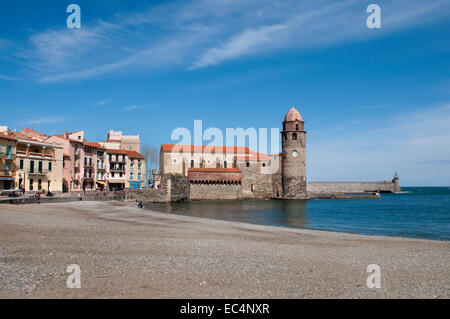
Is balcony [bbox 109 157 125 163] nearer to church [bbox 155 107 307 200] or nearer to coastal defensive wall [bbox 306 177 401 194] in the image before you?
church [bbox 155 107 307 200]

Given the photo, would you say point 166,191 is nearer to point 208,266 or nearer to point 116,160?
point 116,160

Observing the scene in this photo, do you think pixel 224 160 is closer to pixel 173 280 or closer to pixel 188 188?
pixel 188 188

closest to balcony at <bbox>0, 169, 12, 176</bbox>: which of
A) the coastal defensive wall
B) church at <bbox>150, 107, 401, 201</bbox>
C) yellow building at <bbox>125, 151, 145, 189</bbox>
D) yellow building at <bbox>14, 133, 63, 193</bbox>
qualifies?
yellow building at <bbox>14, 133, 63, 193</bbox>

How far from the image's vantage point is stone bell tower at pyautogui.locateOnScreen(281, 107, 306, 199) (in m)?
58.6

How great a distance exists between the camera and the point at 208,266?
9.70 meters

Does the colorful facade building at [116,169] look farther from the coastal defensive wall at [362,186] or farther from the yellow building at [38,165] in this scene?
the coastal defensive wall at [362,186]

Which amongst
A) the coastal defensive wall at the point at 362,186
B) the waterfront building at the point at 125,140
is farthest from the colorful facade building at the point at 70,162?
the coastal defensive wall at the point at 362,186

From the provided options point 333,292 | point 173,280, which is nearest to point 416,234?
point 333,292

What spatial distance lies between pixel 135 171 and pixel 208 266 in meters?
48.1

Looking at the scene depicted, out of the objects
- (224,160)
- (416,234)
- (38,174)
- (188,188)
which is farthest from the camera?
(224,160)

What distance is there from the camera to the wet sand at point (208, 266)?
7.48m

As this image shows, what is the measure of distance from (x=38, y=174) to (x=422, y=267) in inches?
1451

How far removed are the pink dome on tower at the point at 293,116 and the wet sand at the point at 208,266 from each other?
1770 inches
